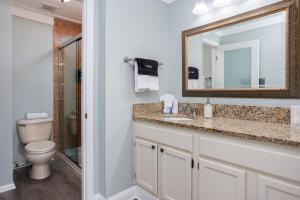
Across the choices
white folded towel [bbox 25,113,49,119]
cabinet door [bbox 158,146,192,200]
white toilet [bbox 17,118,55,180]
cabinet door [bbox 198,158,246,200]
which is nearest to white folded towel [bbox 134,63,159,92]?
cabinet door [bbox 158,146,192,200]

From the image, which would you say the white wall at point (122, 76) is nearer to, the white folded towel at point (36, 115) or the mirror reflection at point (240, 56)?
the mirror reflection at point (240, 56)

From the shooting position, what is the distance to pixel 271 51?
4.91 feet

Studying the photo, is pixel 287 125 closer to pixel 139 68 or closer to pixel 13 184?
pixel 139 68

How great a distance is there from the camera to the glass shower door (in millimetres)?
2650

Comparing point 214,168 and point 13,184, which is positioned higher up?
point 214,168

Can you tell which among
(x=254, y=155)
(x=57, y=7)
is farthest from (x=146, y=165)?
(x=57, y=7)

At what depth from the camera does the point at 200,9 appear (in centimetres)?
186

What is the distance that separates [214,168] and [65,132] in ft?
8.14

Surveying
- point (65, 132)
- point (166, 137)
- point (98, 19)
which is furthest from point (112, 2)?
point (65, 132)

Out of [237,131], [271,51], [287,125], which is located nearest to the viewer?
[237,131]

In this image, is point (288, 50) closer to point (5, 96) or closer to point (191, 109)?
point (191, 109)

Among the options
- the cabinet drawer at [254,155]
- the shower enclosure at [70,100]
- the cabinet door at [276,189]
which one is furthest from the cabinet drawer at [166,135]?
the shower enclosure at [70,100]

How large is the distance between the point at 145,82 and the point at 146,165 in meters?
0.83

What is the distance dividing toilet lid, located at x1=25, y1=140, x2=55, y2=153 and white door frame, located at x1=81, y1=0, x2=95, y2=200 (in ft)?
2.71
